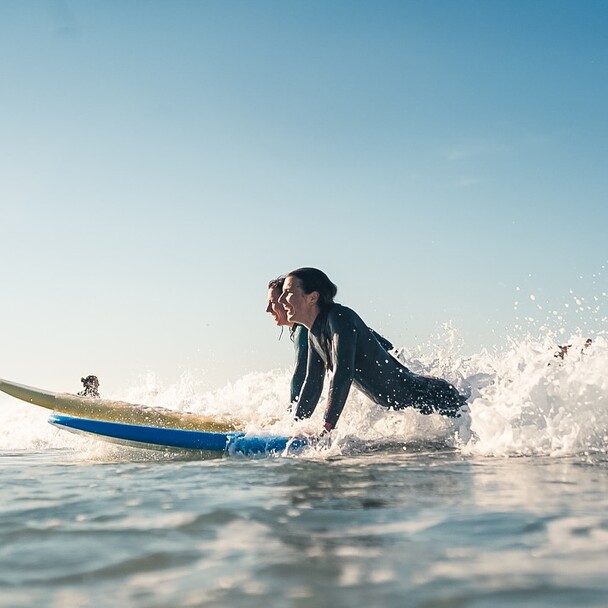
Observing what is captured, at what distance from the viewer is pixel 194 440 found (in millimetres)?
6172

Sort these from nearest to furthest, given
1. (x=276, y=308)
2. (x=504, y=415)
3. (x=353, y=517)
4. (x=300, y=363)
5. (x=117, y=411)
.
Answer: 1. (x=353, y=517)
2. (x=504, y=415)
3. (x=300, y=363)
4. (x=276, y=308)
5. (x=117, y=411)

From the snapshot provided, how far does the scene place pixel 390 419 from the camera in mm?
7129

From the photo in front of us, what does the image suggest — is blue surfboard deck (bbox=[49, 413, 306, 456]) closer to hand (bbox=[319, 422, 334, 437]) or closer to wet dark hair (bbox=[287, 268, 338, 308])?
hand (bbox=[319, 422, 334, 437])

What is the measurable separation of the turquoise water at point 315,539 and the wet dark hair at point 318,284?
1.99 m

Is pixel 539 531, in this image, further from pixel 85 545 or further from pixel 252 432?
pixel 252 432

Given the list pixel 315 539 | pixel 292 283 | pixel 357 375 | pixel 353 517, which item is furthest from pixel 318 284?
pixel 315 539

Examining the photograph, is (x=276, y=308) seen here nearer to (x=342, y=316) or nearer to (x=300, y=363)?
(x=300, y=363)

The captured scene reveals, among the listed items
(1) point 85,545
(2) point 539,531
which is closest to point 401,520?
(2) point 539,531

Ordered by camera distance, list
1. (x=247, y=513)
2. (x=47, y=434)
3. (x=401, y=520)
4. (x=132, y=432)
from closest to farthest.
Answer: (x=401, y=520) → (x=247, y=513) → (x=132, y=432) → (x=47, y=434)

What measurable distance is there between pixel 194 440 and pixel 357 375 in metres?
1.56

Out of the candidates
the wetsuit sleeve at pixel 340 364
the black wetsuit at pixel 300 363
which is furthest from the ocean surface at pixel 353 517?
the black wetsuit at pixel 300 363

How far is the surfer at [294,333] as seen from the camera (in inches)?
283

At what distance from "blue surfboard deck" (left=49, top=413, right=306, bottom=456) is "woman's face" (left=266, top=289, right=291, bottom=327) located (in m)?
1.45

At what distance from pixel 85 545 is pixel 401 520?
1.24m
